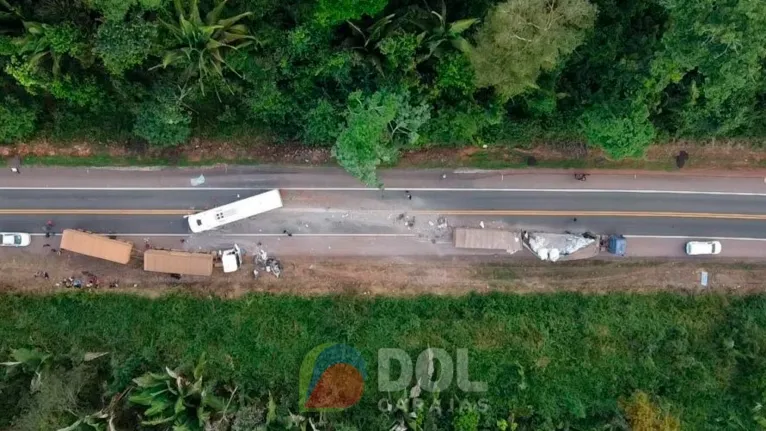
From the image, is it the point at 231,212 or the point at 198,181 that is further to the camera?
the point at 198,181

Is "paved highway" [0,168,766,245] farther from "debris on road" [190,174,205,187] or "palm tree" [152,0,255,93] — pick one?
"palm tree" [152,0,255,93]

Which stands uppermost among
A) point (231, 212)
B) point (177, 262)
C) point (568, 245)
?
point (231, 212)

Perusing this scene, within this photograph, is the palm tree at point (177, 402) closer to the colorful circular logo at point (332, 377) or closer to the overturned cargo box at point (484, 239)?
the colorful circular logo at point (332, 377)

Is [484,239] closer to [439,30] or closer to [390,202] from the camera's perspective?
[390,202]

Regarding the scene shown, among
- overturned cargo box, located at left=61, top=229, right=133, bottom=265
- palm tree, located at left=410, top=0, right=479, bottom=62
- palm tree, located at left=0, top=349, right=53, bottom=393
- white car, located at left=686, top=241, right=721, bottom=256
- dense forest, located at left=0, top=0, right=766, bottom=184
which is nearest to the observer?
dense forest, located at left=0, top=0, right=766, bottom=184

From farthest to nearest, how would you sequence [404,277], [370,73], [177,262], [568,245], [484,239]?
1. [404,277]
2. [568,245]
3. [484,239]
4. [177,262]
5. [370,73]

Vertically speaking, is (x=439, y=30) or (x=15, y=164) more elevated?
Answer: (x=439, y=30)

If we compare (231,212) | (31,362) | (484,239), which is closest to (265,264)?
(231,212)

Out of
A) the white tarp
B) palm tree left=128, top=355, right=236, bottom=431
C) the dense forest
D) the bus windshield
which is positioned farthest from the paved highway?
palm tree left=128, top=355, right=236, bottom=431

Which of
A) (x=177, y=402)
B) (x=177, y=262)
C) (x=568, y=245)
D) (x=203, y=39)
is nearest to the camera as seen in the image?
(x=203, y=39)
